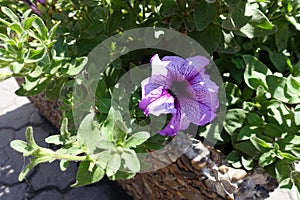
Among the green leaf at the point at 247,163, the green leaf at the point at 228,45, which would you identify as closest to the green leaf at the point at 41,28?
the green leaf at the point at 228,45

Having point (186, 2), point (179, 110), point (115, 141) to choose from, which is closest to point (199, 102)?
point (179, 110)

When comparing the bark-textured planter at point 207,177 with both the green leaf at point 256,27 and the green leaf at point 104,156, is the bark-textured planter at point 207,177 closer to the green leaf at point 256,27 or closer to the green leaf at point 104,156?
the green leaf at point 104,156

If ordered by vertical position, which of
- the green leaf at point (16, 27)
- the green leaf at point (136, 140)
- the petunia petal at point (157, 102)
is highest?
the green leaf at point (16, 27)

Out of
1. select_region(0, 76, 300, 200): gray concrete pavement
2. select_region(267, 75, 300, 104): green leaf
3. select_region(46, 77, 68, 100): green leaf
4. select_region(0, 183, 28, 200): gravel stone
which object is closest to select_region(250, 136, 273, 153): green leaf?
select_region(267, 75, 300, 104): green leaf

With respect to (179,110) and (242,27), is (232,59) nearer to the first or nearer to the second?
(242,27)

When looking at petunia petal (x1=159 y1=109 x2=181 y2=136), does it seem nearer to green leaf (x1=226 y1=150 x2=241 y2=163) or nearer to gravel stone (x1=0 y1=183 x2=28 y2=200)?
green leaf (x1=226 y1=150 x2=241 y2=163)

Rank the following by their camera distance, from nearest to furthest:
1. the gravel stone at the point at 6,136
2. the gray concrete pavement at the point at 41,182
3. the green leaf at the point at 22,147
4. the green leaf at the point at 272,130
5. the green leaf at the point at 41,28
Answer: the green leaf at the point at 22,147, the green leaf at the point at 41,28, the green leaf at the point at 272,130, the gray concrete pavement at the point at 41,182, the gravel stone at the point at 6,136

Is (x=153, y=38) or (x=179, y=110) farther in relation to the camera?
(x=153, y=38)
